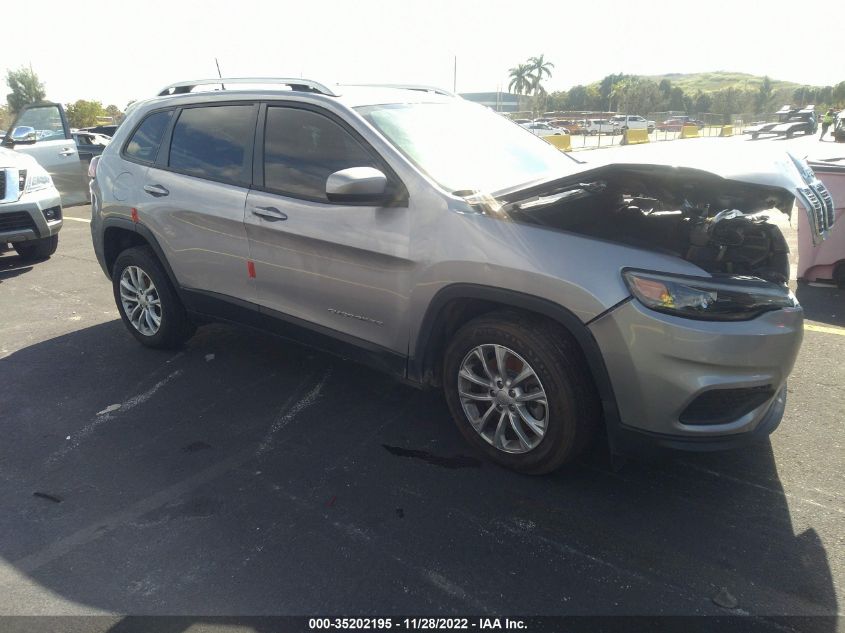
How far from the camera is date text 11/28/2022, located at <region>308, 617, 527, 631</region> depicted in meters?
2.28

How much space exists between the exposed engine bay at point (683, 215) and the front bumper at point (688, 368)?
33cm

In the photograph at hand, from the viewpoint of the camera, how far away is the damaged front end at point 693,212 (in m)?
2.80

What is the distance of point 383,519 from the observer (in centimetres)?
287

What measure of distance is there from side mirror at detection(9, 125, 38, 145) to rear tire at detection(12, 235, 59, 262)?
189 centimetres

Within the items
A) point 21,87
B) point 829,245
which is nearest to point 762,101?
point 21,87

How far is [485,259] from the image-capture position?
296 cm

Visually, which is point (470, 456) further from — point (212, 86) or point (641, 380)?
point (212, 86)

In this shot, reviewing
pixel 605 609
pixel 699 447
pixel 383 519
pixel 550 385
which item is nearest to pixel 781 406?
pixel 699 447

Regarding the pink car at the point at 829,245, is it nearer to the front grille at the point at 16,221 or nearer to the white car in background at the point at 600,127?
the front grille at the point at 16,221

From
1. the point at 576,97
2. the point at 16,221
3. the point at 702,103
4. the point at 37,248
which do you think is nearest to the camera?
the point at 16,221

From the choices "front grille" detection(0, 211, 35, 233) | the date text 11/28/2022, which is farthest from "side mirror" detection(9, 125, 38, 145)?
the date text 11/28/2022

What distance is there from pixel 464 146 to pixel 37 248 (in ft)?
22.4

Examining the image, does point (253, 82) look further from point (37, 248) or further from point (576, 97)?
point (576, 97)

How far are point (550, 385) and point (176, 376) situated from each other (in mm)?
2834
